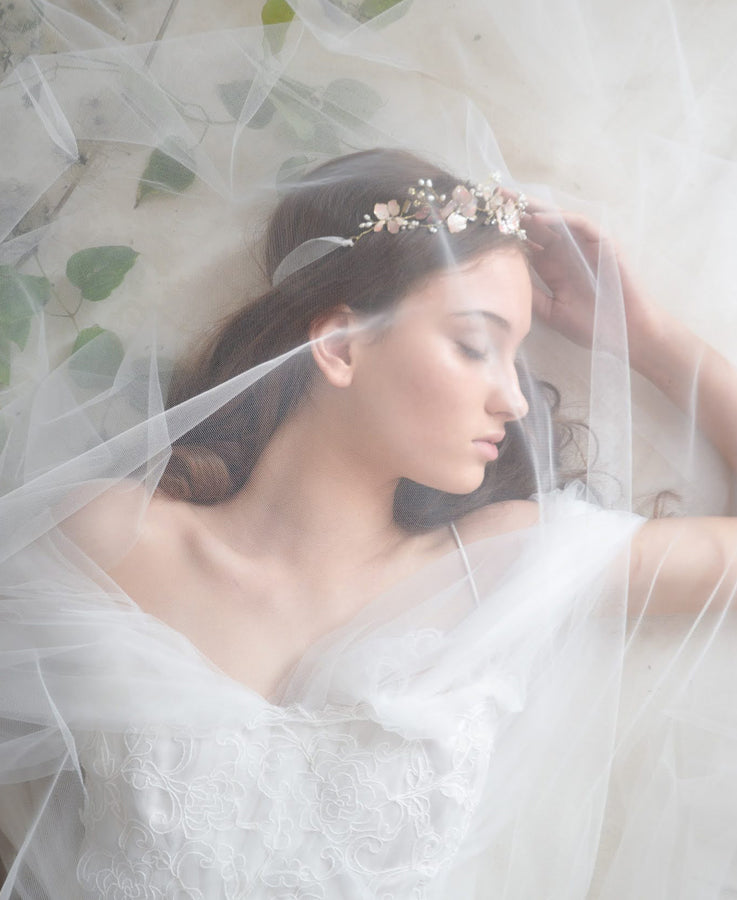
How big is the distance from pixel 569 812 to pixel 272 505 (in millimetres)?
593

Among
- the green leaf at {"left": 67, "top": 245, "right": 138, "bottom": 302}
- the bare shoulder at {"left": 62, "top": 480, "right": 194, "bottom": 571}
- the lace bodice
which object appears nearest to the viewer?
the lace bodice

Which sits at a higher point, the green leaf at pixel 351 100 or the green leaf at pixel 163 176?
the green leaf at pixel 351 100

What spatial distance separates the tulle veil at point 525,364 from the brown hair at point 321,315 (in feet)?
0.10

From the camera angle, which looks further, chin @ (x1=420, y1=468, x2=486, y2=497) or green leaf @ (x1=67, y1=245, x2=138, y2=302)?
green leaf @ (x1=67, y1=245, x2=138, y2=302)

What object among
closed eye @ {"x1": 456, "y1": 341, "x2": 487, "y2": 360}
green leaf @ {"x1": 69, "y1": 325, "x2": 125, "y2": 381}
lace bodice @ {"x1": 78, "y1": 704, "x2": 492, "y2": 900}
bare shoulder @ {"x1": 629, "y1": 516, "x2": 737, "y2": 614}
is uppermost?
closed eye @ {"x1": 456, "y1": 341, "x2": 487, "y2": 360}

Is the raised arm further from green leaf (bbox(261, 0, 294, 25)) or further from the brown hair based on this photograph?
green leaf (bbox(261, 0, 294, 25))

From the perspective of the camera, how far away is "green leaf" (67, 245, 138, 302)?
1307 mm

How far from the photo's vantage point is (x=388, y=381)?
1139 millimetres

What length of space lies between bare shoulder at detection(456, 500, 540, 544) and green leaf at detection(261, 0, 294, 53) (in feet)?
2.40

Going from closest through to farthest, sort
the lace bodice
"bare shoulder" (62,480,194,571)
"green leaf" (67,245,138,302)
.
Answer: the lace bodice → "bare shoulder" (62,480,194,571) → "green leaf" (67,245,138,302)

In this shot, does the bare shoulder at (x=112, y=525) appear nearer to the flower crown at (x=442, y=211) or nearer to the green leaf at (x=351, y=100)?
the flower crown at (x=442, y=211)

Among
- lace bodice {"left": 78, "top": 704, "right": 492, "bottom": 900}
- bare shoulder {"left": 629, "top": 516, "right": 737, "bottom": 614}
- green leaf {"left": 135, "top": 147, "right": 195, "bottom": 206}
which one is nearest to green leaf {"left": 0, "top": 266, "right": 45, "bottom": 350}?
green leaf {"left": 135, "top": 147, "right": 195, "bottom": 206}

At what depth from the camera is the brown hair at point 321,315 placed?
1146mm

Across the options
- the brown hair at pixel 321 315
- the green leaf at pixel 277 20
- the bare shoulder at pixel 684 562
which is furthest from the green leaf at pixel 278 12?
the bare shoulder at pixel 684 562
